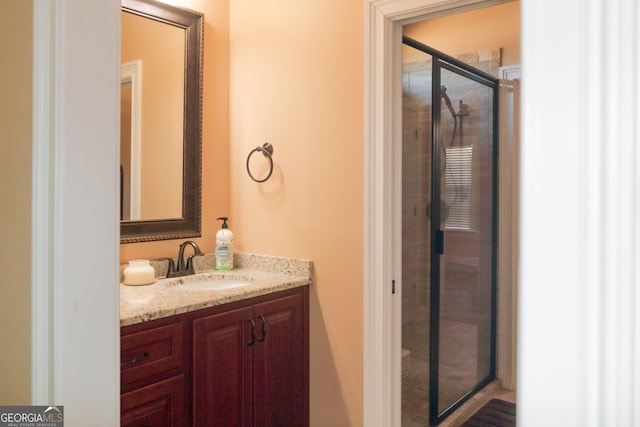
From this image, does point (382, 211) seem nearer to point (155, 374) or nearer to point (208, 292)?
point (208, 292)

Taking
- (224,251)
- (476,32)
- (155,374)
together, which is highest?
(476,32)

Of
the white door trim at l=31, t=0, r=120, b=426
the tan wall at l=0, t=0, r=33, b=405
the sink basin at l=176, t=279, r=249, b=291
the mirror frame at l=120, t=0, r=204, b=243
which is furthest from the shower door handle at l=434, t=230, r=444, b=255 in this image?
the tan wall at l=0, t=0, r=33, b=405

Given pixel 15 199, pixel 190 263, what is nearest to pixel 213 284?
pixel 190 263

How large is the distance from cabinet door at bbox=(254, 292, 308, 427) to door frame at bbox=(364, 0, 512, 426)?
1.20 feet

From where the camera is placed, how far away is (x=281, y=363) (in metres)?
2.35

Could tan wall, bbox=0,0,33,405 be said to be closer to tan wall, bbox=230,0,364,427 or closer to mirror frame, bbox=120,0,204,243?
mirror frame, bbox=120,0,204,243

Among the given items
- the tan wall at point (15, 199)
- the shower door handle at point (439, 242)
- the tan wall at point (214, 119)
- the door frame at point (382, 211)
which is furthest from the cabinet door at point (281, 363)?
the tan wall at point (15, 199)

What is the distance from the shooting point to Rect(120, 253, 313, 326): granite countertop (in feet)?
6.14

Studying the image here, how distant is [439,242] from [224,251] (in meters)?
1.18

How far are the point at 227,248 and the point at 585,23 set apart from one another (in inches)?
92.3

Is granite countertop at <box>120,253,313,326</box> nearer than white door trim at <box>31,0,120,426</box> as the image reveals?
No

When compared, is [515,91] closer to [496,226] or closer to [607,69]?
[496,226]

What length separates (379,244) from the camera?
217 cm

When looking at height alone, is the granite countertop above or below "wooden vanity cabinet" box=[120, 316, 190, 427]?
above
